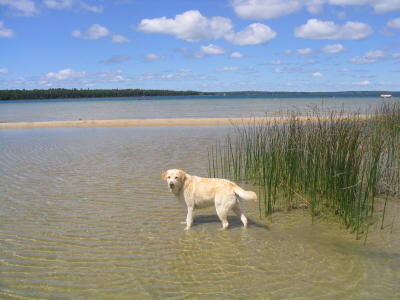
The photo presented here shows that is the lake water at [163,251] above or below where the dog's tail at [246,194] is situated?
below

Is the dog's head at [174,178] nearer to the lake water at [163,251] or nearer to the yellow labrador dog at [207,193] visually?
the yellow labrador dog at [207,193]

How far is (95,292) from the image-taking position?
409 centimetres

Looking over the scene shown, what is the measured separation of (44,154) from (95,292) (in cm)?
1099

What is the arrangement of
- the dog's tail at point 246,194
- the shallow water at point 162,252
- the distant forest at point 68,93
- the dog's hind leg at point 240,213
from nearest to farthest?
1. the shallow water at point 162,252
2. the dog's tail at point 246,194
3. the dog's hind leg at point 240,213
4. the distant forest at point 68,93

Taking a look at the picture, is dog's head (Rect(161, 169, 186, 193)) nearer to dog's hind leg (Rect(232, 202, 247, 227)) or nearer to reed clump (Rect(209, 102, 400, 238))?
dog's hind leg (Rect(232, 202, 247, 227))

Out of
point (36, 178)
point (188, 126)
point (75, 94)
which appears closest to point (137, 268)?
point (36, 178)

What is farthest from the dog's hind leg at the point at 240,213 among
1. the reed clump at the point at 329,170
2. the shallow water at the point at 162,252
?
the reed clump at the point at 329,170

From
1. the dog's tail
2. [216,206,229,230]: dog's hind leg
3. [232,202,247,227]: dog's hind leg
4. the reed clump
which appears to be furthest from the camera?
[232,202,247,227]: dog's hind leg

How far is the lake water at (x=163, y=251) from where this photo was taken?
163 inches

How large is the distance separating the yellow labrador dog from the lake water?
1.00ft

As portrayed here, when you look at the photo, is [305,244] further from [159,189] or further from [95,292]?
[159,189]

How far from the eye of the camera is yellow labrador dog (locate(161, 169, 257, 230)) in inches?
231

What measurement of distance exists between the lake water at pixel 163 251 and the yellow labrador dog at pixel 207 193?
30cm

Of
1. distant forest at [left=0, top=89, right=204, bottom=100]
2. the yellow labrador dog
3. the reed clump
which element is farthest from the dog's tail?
distant forest at [left=0, top=89, right=204, bottom=100]
